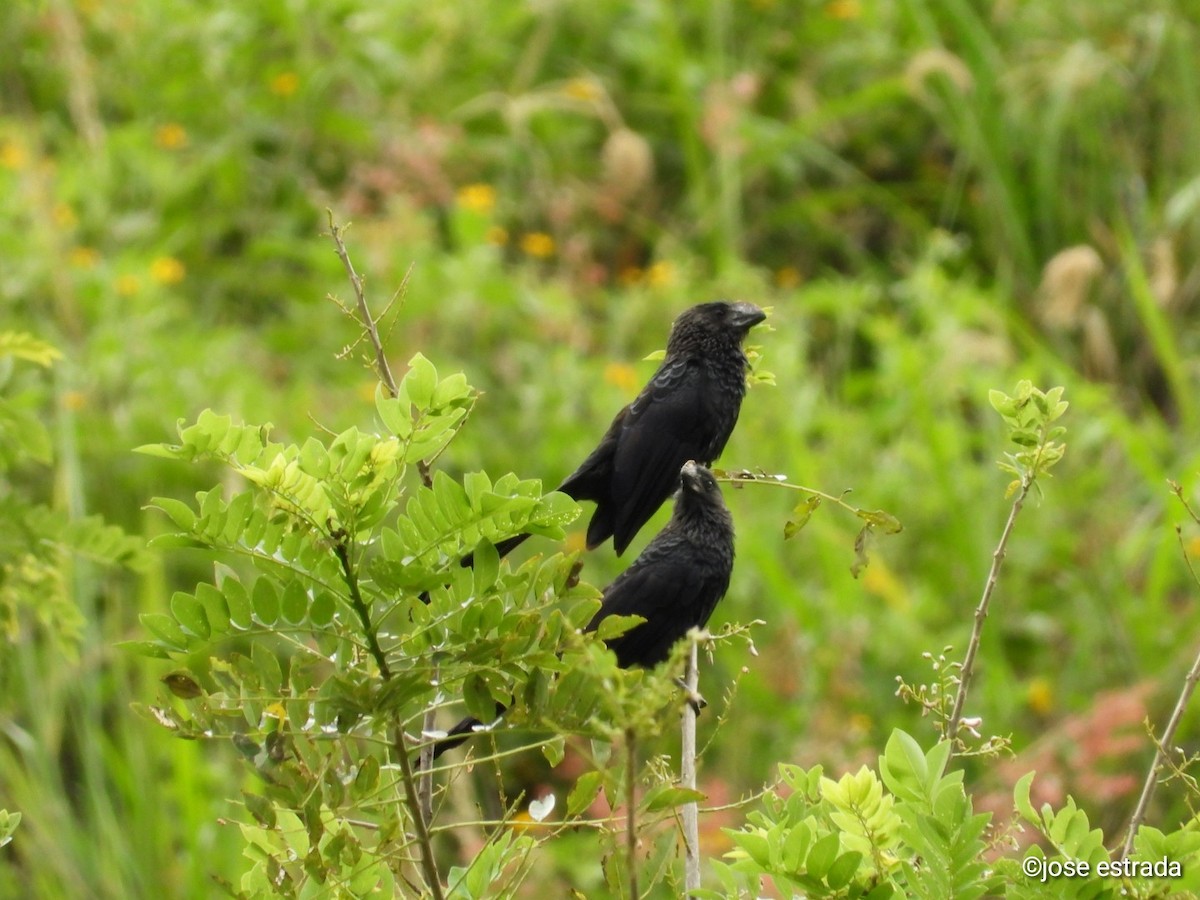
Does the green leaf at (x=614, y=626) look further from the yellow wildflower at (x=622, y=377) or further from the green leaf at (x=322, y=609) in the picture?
the yellow wildflower at (x=622, y=377)

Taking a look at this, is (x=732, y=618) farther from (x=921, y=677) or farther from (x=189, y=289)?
(x=189, y=289)

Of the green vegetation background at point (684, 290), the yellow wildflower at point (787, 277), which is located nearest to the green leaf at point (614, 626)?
the green vegetation background at point (684, 290)

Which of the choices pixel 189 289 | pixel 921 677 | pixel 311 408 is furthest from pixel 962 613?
pixel 189 289

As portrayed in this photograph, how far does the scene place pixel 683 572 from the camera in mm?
2498

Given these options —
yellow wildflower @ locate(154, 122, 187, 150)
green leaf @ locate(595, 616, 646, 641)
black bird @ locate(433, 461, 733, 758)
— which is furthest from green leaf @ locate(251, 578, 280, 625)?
yellow wildflower @ locate(154, 122, 187, 150)

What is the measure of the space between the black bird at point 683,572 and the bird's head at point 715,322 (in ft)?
1.06

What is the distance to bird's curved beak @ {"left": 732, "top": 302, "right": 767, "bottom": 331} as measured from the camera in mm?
2699

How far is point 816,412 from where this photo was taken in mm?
5102

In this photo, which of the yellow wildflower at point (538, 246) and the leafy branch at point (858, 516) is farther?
the yellow wildflower at point (538, 246)

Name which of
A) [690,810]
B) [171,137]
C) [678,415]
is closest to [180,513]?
[690,810]

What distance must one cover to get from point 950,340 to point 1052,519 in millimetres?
660

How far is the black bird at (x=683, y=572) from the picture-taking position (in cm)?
250

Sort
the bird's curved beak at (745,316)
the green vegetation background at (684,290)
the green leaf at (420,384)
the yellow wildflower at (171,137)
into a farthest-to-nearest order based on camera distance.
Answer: the yellow wildflower at (171,137) < the green vegetation background at (684,290) < the bird's curved beak at (745,316) < the green leaf at (420,384)

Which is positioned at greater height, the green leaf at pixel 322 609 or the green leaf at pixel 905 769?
the green leaf at pixel 322 609
